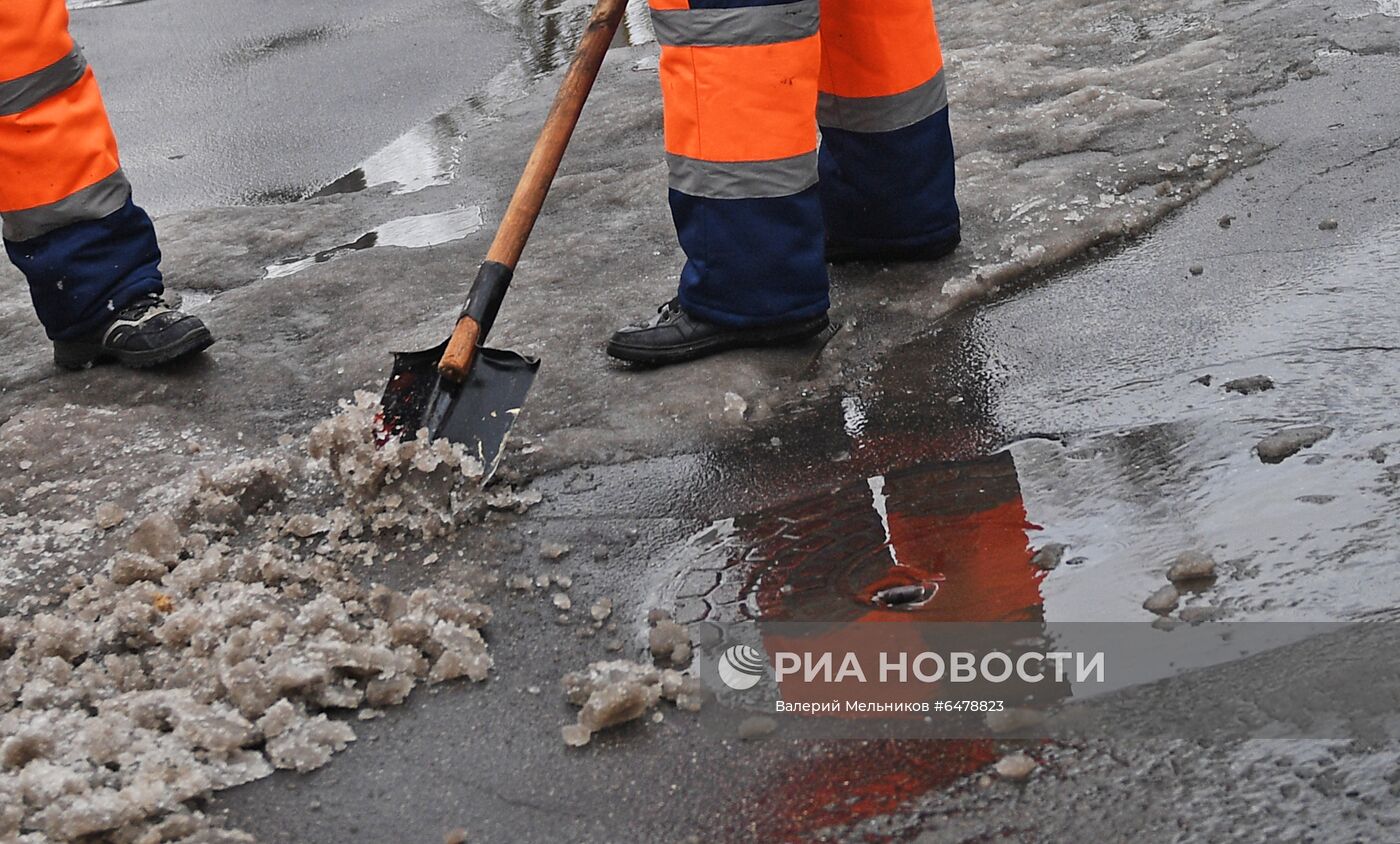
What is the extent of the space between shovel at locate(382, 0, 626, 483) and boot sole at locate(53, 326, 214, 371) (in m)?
0.65

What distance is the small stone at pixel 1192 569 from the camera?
196 centimetres

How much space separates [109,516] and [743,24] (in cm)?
149

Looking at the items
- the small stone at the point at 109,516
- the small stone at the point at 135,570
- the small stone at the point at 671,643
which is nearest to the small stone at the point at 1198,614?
the small stone at the point at 671,643

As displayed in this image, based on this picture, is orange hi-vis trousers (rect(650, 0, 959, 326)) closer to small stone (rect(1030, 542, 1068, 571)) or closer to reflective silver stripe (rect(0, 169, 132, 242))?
small stone (rect(1030, 542, 1068, 571))

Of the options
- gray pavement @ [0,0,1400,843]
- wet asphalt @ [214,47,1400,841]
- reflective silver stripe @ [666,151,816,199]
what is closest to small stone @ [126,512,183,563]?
gray pavement @ [0,0,1400,843]

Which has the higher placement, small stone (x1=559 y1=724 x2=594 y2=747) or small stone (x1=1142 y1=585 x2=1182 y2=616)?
small stone (x1=1142 y1=585 x2=1182 y2=616)

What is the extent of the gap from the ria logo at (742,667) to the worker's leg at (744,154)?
1.04 metres

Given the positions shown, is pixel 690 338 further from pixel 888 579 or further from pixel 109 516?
pixel 109 516

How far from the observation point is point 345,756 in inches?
74.2

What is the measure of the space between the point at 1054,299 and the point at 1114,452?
73 cm

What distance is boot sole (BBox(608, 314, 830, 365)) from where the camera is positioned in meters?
2.88

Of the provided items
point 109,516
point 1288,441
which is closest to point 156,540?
point 109,516

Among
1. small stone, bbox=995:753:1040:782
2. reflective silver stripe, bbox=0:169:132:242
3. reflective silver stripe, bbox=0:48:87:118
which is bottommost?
small stone, bbox=995:753:1040:782

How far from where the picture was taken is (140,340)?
10.3 ft
